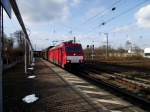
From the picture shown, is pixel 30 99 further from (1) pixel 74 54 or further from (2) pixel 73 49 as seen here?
(2) pixel 73 49

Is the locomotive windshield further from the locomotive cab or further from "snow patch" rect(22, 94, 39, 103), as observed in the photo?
→ "snow patch" rect(22, 94, 39, 103)

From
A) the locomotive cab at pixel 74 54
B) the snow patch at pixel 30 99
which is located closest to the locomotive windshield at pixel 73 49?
the locomotive cab at pixel 74 54

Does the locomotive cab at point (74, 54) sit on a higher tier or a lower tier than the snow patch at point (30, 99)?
higher

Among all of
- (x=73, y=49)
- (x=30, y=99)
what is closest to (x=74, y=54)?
(x=73, y=49)

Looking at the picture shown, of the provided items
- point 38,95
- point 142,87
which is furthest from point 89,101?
point 142,87

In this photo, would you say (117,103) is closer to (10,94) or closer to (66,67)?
(10,94)

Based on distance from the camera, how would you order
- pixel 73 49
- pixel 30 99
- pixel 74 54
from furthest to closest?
pixel 73 49 < pixel 74 54 < pixel 30 99

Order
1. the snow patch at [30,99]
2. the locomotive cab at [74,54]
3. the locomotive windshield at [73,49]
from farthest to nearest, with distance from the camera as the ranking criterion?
1. the locomotive windshield at [73,49]
2. the locomotive cab at [74,54]
3. the snow patch at [30,99]

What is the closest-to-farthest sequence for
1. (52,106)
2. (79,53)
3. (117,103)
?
(52,106) → (117,103) → (79,53)

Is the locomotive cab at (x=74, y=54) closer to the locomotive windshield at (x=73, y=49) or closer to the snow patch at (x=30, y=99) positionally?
the locomotive windshield at (x=73, y=49)

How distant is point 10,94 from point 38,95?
4.46 ft

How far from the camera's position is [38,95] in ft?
44.7

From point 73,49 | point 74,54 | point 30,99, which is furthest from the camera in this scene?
point 73,49

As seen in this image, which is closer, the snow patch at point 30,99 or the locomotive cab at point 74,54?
the snow patch at point 30,99
